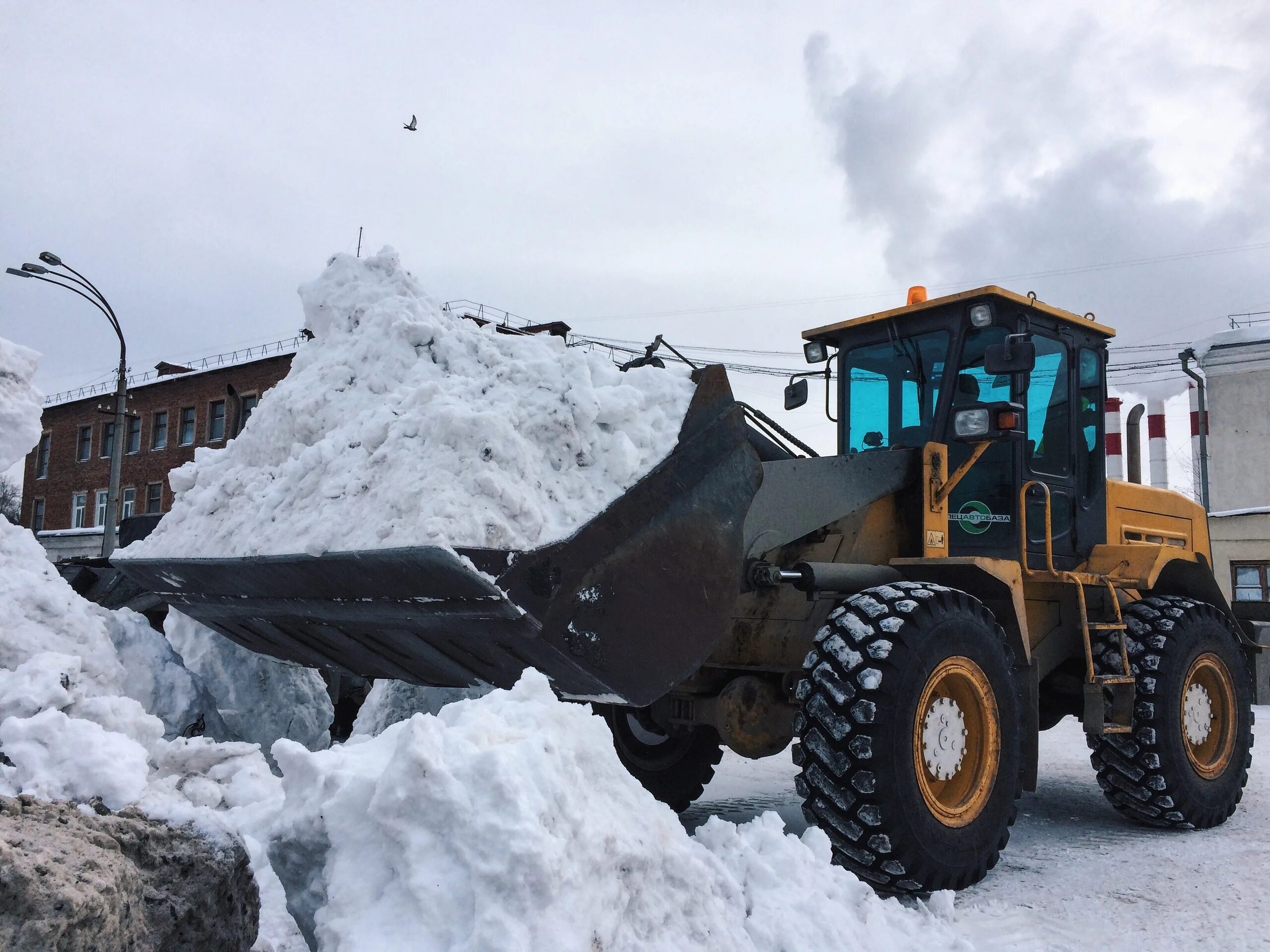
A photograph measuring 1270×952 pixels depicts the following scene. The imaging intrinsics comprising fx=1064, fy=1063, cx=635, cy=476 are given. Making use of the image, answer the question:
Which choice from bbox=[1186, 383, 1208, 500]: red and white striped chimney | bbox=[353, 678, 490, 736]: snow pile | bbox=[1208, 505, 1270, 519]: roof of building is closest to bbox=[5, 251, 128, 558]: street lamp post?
bbox=[353, 678, 490, 736]: snow pile

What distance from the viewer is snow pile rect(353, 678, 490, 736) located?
508 centimetres

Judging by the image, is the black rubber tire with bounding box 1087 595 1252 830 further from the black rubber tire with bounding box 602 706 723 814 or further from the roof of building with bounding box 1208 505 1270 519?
the roof of building with bounding box 1208 505 1270 519

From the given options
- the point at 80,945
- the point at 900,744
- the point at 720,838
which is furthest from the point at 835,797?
the point at 80,945

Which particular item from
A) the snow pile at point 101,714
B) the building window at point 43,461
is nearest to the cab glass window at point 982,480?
the snow pile at point 101,714

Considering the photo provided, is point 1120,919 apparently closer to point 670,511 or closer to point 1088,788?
point 670,511

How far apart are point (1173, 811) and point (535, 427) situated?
4051 mm

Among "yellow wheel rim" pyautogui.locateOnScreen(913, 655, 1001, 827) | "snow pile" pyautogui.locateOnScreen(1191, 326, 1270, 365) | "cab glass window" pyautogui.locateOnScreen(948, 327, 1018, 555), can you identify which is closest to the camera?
"yellow wheel rim" pyautogui.locateOnScreen(913, 655, 1001, 827)

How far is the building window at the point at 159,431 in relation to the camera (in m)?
38.3

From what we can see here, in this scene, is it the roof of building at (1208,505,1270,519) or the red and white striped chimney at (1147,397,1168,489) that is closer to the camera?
the roof of building at (1208,505,1270,519)

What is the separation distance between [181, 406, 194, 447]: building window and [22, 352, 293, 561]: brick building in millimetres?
25

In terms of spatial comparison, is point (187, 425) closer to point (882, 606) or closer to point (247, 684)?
point (247, 684)

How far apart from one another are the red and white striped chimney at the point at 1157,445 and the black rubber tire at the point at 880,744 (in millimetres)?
32984

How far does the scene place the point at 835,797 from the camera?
12.6ft

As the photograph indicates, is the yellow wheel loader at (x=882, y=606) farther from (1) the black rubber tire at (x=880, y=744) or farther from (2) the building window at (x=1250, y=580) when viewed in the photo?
(2) the building window at (x=1250, y=580)
